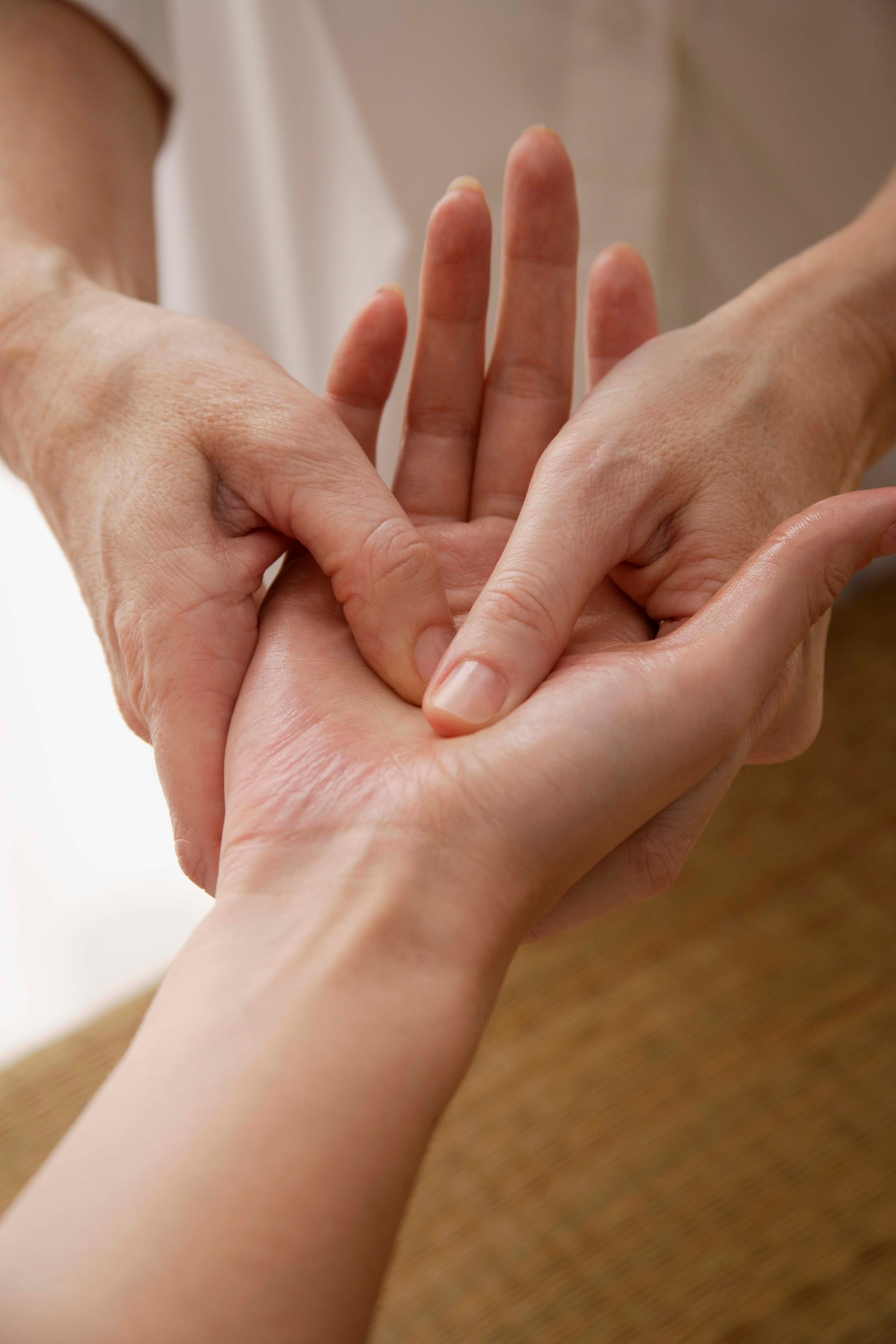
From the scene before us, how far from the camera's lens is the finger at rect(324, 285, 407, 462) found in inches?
33.9

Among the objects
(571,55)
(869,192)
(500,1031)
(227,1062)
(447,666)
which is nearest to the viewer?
(227,1062)

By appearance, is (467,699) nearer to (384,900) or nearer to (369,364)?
(384,900)

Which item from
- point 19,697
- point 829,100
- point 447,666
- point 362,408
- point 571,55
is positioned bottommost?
point 19,697

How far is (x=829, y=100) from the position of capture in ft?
4.51

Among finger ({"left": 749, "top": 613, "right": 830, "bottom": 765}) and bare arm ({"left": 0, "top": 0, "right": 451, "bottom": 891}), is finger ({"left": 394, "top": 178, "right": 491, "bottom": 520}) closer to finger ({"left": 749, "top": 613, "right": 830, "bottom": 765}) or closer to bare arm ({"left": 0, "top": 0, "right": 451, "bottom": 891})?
bare arm ({"left": 0, "top": 0, "right": 451, "bottom": 891})

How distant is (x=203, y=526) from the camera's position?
0.76m

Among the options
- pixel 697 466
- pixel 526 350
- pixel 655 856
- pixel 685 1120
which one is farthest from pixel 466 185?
pixel 685 1120

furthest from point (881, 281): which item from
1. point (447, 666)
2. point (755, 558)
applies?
point (447, 666)

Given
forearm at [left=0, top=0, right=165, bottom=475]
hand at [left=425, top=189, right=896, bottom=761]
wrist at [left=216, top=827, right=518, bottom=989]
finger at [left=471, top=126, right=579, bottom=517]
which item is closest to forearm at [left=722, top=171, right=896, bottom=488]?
hand at [left=425, top=189, right=896, bottom=761]

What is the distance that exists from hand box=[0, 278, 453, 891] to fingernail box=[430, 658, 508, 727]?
0.25 feet

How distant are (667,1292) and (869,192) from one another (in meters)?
1.40

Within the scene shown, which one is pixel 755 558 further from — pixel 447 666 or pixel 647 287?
pixel 647 287

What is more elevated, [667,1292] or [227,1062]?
[227,1062]

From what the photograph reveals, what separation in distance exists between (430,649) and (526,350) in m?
0.34
